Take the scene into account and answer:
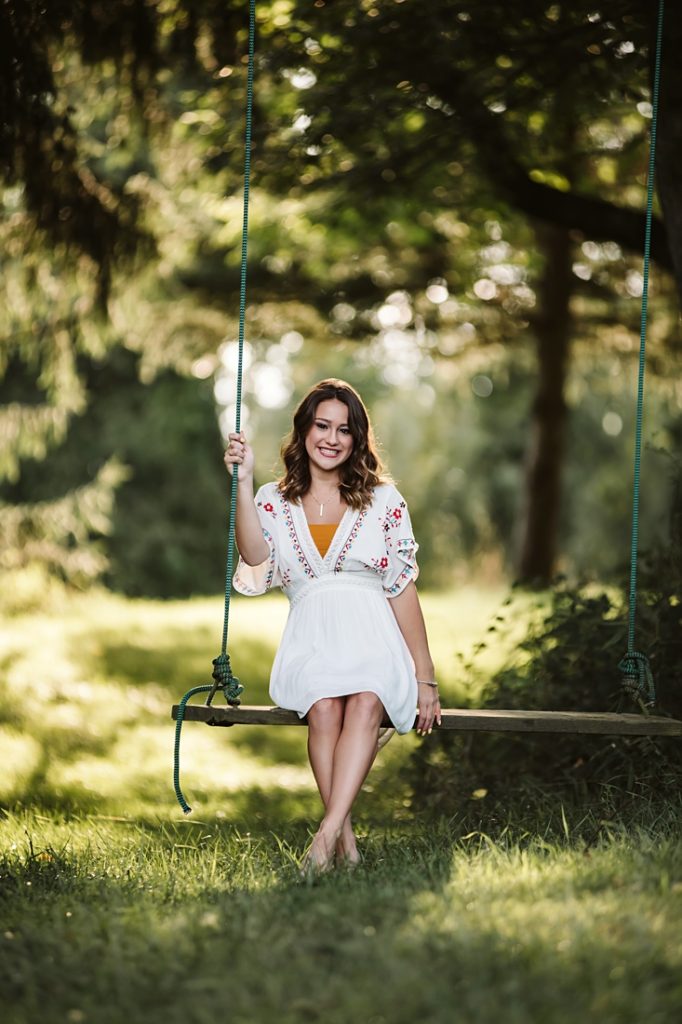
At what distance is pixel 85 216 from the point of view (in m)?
7.59

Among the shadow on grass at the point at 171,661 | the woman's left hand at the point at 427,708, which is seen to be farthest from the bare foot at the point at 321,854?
the shadow on grass at the point at 171,661

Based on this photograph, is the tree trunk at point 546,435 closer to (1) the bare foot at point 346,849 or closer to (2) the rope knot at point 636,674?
(2) the rope knot at point 636,674

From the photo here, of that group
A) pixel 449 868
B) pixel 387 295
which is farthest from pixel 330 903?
pixel 387 295

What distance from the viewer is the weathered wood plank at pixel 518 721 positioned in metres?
4.03

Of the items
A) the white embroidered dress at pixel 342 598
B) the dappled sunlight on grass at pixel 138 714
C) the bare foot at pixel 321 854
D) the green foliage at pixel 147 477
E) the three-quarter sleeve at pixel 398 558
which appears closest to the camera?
the bare foot at pixel 321 854

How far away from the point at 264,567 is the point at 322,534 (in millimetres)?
241

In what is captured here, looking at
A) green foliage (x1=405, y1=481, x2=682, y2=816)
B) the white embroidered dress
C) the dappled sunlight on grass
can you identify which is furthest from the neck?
the dappled sunlight on grass

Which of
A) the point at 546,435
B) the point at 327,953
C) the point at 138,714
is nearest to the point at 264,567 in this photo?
the point at 327,953

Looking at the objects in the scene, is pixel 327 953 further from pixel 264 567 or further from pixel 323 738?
pixel 264 567

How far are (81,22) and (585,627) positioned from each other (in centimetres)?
406

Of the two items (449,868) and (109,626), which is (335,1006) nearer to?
(449,868)

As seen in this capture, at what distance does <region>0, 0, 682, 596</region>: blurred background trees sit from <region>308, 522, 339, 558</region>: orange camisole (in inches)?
63.7

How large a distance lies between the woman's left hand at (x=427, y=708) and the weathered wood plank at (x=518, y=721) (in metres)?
0.12

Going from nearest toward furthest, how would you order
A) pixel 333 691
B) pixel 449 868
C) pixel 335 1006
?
pixel 335 1006 < pixel 449 868 < pixel 333 691
